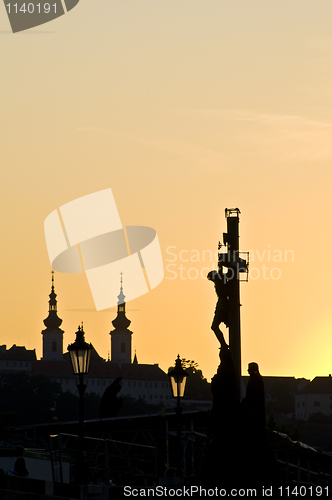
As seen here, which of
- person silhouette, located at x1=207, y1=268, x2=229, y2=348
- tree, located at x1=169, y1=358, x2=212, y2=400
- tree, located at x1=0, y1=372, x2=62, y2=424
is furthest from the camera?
tree, located at x1=169, y1=358, x2=212, y2=400

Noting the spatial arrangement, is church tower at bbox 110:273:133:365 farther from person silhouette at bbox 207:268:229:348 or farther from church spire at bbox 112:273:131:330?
person silhouette at bbox 207:268:229:348

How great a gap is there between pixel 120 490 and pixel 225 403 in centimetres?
447

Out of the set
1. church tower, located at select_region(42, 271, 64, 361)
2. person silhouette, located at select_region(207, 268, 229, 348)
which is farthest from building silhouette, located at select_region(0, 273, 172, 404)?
person silhouette, located at select_region(207, 268, 229, 348)

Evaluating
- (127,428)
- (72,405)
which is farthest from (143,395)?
(127,428)

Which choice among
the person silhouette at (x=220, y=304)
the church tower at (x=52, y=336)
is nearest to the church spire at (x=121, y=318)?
the church tower at (x=52, y=336)

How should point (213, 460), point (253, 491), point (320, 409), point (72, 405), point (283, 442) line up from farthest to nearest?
point (320, 409) → point (72, 405) → point (283, 442) → point (213, 460) → point (253, 491)

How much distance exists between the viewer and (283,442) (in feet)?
77.5

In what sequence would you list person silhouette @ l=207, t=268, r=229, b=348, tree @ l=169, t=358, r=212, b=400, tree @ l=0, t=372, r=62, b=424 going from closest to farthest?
person silhouette @ l=207, t=268, r=229, b=348 < tree @ l=0, t=372, r=62, b=424 < tree @ l=169, t=358, r=212, b=400

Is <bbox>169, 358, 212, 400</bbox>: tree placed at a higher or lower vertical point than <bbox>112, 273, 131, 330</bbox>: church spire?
lower

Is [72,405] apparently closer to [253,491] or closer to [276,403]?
[276,403]

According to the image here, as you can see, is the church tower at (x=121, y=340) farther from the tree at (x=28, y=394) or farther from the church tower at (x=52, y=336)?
the tree at (x=28, y=394)

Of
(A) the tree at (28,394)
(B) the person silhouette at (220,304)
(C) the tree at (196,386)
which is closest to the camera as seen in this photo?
(B) the person silhouette at (220,304)

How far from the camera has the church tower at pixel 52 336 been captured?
18488 centimetres

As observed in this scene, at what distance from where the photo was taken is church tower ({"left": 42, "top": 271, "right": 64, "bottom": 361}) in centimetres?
18488
